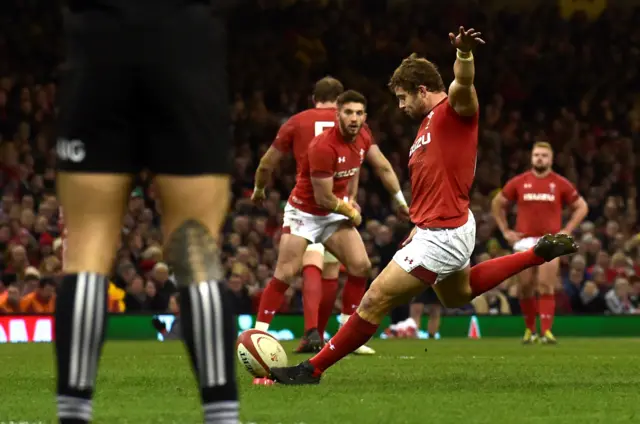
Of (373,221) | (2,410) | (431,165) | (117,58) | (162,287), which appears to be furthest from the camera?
(373,221)

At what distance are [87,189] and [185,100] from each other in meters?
0.38

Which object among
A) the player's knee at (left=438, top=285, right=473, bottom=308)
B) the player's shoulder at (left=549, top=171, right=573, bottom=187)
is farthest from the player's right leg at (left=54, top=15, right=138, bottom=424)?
the player's shoulder at (left=549, top=171, right=573, bottom=187)

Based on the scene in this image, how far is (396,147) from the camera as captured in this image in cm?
2353

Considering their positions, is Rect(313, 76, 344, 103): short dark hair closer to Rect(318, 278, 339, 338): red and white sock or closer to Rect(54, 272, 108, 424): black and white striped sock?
Rect(318, 278, 339, 338): red and white sock

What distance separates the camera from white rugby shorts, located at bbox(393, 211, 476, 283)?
8094mm

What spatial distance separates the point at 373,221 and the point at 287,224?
810cm

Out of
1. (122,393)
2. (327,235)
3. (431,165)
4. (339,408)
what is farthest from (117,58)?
Answer: (327,235)

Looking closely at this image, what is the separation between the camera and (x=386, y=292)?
8.02 meters

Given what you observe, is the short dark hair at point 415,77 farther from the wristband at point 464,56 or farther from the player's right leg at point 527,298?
the player's right leg at point 527,298

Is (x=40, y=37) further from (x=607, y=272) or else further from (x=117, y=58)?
(x=117, y=58)

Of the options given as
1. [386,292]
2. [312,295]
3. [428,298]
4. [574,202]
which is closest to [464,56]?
[386,292]

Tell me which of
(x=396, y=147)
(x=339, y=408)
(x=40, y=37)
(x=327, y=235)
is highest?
(x=40, y=37)

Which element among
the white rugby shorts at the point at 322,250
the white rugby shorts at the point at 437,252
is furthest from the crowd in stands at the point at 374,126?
the white rugby shorts at the point at 437,252

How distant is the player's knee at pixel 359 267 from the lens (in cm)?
1198
